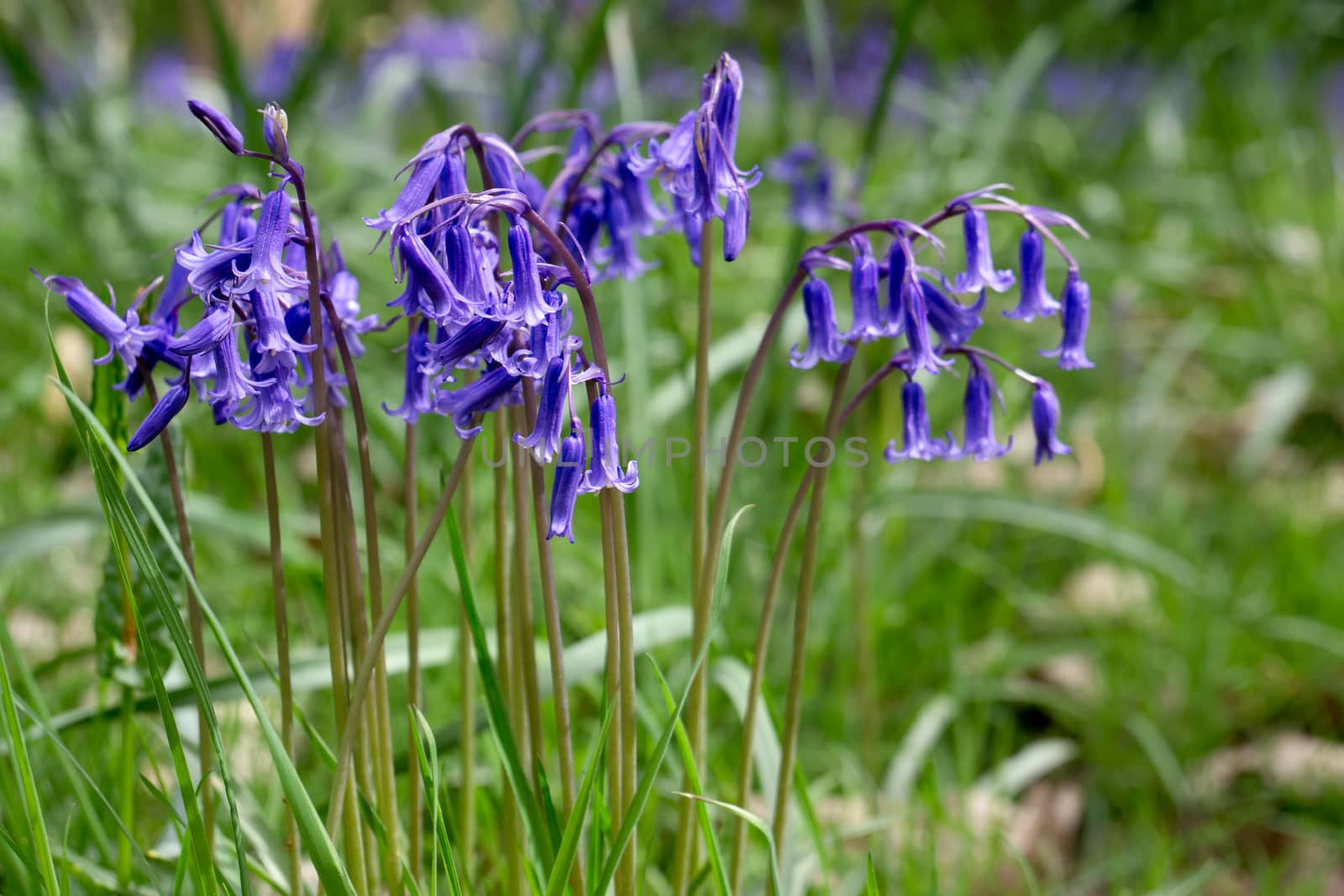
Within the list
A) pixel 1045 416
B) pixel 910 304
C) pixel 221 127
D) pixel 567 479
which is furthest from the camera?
pixel 1045 416

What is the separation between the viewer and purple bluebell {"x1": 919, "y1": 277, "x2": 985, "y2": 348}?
152cm

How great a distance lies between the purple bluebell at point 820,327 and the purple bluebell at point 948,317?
0.42ft

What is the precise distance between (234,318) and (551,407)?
41cm

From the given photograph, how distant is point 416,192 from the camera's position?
131 centimetres

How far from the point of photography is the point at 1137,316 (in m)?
5.49

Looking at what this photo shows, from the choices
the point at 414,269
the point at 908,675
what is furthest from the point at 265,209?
the point at 908,675

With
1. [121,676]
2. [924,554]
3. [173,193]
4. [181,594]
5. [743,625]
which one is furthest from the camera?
[173,193]

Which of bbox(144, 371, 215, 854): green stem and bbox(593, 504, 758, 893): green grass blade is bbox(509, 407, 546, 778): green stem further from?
bbox(144, 371, 215, 854): green stem

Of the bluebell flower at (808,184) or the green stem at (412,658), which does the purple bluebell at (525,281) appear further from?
the bluebell flower at (808,184)

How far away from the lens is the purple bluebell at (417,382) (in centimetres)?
145

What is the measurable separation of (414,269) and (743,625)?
2017 millimetres

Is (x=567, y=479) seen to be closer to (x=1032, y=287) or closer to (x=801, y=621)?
(x=801, y=621)

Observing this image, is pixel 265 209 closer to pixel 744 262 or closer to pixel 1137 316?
pixel 744 262

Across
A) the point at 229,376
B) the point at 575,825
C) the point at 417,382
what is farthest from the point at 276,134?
the point at 575,825
